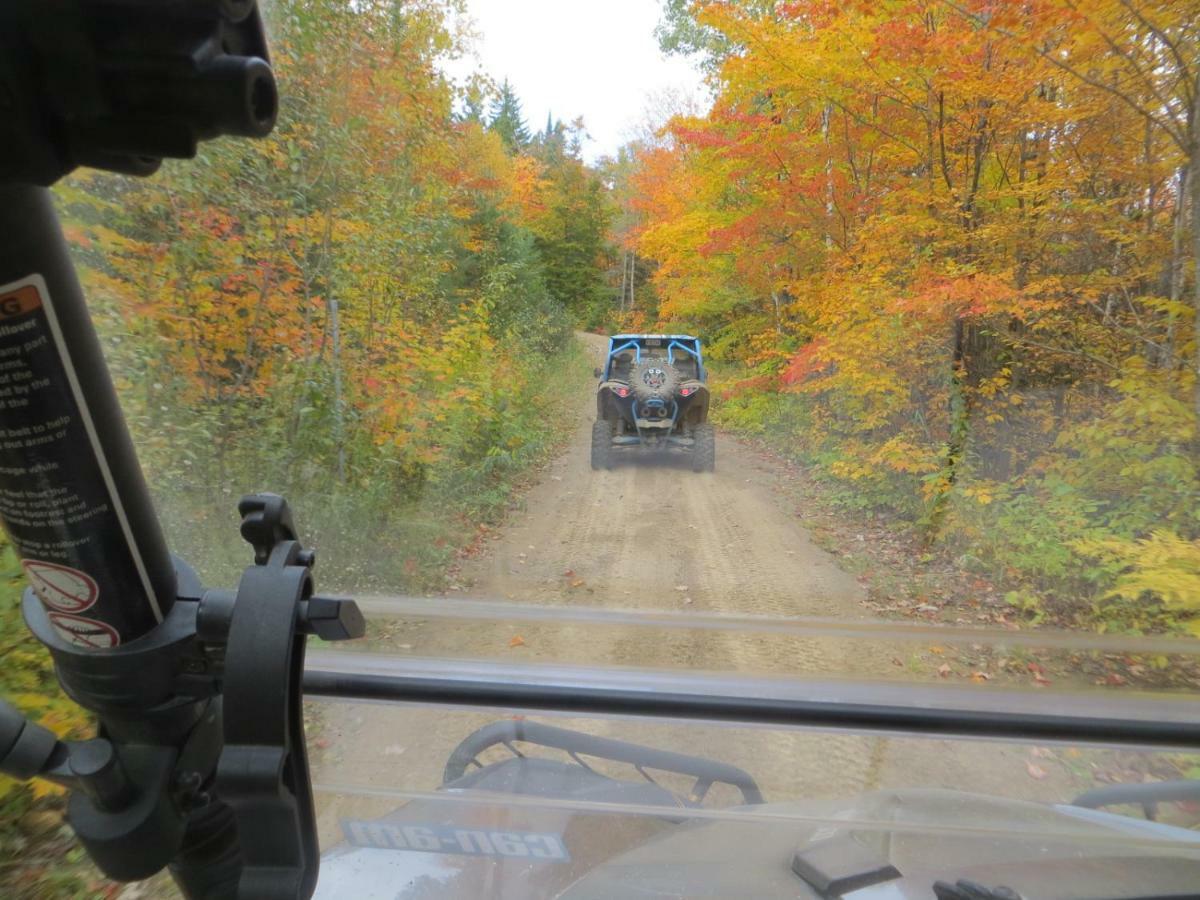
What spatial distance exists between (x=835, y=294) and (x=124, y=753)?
22.7 ft

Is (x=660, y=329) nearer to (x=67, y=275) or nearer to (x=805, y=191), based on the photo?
(x=805, y=191)

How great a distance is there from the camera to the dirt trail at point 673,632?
2.33 meters

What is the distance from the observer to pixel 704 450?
8.05 metres

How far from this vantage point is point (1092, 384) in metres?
4.77

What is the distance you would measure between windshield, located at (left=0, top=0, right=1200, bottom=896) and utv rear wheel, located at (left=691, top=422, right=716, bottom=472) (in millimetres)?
76

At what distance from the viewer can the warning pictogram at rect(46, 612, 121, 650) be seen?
40.1 inches

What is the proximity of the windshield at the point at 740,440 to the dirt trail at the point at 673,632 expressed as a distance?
0.02 meters

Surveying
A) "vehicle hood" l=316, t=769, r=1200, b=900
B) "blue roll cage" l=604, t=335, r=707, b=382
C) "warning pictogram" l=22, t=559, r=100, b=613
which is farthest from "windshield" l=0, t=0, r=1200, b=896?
"blue roll cage" l=604, t=335, r=707, b=382

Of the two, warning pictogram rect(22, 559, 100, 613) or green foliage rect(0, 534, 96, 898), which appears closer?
warning pictogram rect(22, 559, 100, 613)

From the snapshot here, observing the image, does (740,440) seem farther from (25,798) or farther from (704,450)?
(25,798)

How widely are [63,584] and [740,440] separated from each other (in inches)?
318

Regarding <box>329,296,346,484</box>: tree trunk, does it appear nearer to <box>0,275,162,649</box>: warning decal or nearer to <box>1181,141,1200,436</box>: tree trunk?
<box>0,275,162,649</box>: warning decal

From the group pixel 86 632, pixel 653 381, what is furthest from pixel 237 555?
pixel 653 381

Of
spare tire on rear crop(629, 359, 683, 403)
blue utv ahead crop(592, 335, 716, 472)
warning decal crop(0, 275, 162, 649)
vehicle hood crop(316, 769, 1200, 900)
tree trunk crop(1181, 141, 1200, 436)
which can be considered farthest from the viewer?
spare tire on rear crop(629, 359, 683, 403)
